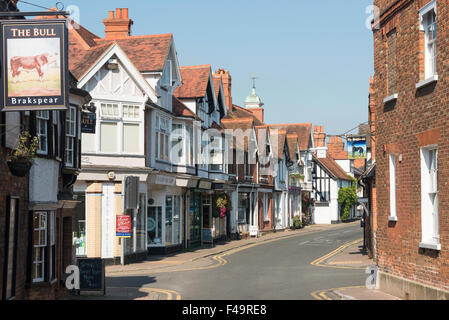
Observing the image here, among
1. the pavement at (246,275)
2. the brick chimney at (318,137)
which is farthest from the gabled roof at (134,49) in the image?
the brick chimney at (318,137)

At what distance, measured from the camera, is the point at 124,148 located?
88.0 ft

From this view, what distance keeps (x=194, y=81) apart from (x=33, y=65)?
2481cm

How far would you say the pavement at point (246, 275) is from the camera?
16.9m

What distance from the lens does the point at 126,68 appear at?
2683 cm

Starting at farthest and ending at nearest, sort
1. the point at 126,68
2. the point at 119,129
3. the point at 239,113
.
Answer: the point at 239,113
the point at 126,68
the point at 119,129

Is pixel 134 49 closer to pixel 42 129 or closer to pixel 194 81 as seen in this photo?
pixel 194 81

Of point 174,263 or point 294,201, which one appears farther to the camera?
point 294,201

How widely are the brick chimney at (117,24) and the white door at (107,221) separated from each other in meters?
9.99

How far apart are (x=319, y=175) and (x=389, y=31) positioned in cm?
5446

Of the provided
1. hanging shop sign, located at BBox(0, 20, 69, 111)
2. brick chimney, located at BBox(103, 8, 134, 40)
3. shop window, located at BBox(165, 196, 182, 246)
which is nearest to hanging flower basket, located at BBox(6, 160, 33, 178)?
hanging shop sign, located at BBox(0, 20, 69, 111)

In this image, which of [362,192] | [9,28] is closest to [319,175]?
[362,192]

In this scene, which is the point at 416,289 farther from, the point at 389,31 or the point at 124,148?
the point at 124,148

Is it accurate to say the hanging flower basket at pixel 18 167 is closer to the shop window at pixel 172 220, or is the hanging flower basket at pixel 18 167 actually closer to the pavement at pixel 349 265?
the pavement at pixel 349 265

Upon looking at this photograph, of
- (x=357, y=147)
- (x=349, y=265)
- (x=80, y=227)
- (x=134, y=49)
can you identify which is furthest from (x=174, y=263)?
(x=357, y=147)
